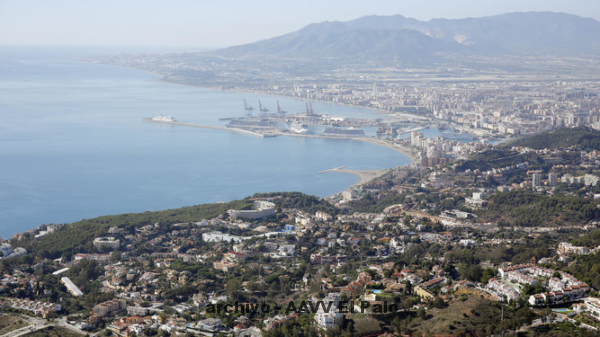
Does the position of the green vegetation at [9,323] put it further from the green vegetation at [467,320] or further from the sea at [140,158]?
the sea at [140,158]

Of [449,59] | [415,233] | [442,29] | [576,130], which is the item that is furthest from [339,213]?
[442,29]

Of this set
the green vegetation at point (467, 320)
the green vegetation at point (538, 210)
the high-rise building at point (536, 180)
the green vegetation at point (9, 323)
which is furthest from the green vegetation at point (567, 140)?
the green vegetation at point (9, 323)

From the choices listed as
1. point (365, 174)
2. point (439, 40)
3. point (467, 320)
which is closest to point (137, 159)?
point (365, 174)

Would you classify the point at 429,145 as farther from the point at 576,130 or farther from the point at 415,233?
the point at 415,233

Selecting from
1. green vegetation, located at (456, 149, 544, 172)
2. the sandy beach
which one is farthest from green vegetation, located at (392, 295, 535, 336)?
green vegetation, located at (456, 149, 544, 172)

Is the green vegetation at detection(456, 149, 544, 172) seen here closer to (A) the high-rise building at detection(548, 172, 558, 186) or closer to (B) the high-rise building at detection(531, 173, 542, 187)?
(A) the high-rise building at detection(548, 172, 558, 186)

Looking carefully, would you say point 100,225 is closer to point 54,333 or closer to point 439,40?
point 54,333
